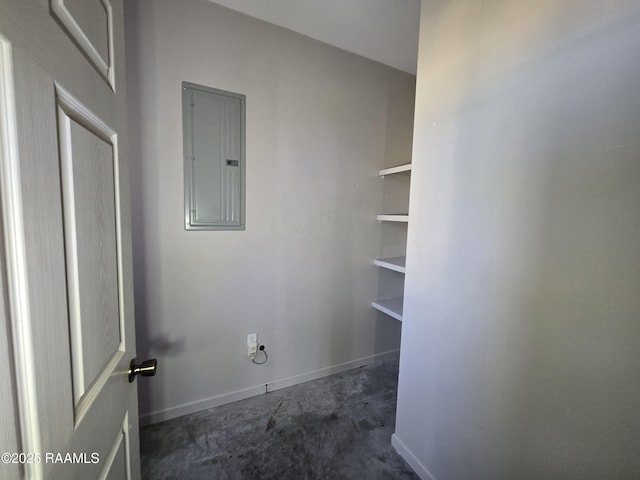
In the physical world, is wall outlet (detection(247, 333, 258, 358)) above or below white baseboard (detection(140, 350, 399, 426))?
above

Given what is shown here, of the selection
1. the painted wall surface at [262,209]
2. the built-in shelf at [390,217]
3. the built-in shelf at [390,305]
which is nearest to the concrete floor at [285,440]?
the painted wall surface at [262,209]

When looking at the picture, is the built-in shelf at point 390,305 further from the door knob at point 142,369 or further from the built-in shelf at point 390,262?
the door knob at point 142,369

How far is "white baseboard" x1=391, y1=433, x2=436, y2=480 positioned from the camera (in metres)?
1.31

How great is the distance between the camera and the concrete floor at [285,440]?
1.36m

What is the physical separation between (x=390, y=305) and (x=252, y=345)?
1145mm

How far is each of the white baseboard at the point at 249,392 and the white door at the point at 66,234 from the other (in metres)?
1.11

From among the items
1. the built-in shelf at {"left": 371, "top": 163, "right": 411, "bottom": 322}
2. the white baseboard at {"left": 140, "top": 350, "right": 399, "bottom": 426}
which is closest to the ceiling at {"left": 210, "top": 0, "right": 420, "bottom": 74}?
the built-in shelf at {"left": 371, "top": 163, "right": 411, "bottom": 322}

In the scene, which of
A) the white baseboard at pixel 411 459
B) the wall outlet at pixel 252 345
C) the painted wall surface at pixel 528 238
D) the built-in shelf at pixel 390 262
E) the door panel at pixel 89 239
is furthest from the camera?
the built-in shelf at pixel 390 262

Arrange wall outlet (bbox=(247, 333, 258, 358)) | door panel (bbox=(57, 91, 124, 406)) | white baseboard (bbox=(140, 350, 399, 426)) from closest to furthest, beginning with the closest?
door panel (bbox=(57, 91, 124, 406)) → white baseboard (bbox=(140, 350, 399, 426)) → wall outlet (bbox=(247, 333, 258, 358))

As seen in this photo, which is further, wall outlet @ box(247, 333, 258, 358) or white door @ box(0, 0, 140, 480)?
wall outlet @ box(247, 333, 258, 358)

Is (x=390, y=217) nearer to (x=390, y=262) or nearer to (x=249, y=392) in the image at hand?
(x=390, y=262)

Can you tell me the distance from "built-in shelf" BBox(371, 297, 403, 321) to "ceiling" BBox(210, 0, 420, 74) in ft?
6.36

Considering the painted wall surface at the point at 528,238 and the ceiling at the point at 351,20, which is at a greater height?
the ceiling at the point at 351,20

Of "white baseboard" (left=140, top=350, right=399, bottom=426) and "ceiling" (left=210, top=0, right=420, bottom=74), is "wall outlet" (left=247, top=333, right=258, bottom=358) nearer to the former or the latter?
"white baseboard" (left=140, top=350, right=399, bottom=426)
